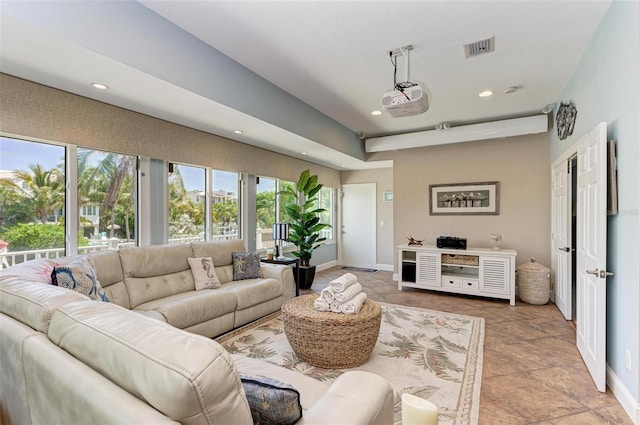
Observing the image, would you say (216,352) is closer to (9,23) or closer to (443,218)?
(9,23)

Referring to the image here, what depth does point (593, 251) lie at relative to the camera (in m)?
2.38

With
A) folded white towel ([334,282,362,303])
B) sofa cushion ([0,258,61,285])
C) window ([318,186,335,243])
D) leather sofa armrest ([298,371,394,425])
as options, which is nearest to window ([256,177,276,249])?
window ([318,186,335,243])

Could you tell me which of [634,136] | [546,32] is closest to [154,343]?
[634,136]

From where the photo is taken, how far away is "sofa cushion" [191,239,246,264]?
366 cm

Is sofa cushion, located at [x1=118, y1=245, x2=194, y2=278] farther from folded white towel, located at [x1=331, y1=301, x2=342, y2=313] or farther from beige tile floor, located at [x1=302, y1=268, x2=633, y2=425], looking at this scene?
beige tile floor, located at [x1=302, y1=268, x2=633, y2=425]

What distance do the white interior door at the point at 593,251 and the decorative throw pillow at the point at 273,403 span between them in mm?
2382

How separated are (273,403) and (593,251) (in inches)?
104

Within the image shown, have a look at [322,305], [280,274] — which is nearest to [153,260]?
[280,274]

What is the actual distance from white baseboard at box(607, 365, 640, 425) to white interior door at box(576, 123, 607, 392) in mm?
68

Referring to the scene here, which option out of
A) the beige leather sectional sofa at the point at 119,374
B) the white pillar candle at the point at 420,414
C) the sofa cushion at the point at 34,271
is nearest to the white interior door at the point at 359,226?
the beige leather sectional sofa at the point at 119,374

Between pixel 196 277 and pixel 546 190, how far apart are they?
506cm

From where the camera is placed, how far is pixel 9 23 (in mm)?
1739

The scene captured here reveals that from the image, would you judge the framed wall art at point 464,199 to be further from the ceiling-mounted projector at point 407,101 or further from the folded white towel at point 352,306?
the folded white towel at point 352,306

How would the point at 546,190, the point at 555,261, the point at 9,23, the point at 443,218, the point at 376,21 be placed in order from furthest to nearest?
the point at 443,218
the point at 546,190
the point at 555,261
the point at 376,21
the point at 9,23
